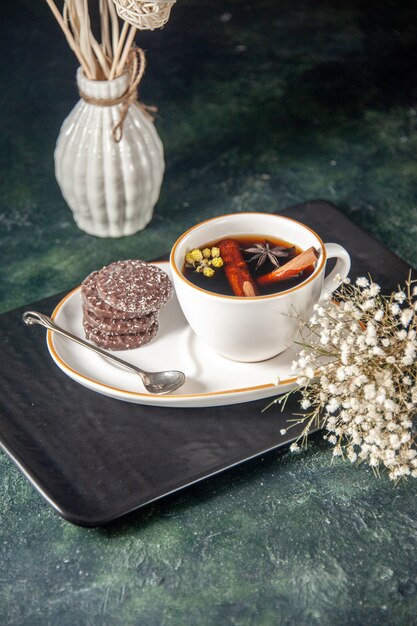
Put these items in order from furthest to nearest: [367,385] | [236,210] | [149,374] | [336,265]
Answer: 1. [236,210]
2. [336,265]
3. [149,374]
4. [367,385]

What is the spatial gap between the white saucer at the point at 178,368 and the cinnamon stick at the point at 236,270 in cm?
10

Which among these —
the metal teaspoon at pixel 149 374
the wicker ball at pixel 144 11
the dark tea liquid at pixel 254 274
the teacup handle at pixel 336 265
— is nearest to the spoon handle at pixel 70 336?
A: the metal teaspoon at pixel 149 374

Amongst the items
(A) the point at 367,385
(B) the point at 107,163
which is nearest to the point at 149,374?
(A) the point at 367,385

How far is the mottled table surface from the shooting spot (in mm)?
948

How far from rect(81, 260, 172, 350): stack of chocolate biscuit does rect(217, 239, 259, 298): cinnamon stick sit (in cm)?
8

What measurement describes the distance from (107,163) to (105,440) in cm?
59

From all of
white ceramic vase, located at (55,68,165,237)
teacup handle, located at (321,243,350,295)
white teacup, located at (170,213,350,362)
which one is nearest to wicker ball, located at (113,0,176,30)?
white ceramic vase, located at (55,68,165,237)

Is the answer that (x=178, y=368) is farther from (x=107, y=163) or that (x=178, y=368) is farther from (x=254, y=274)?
(x=107, y=163)

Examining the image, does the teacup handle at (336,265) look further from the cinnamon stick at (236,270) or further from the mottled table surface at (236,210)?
the mottled table surface at (236,210)

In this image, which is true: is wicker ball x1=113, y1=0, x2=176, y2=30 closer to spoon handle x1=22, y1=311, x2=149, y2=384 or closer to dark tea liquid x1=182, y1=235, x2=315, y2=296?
dark tea liquid x1=182, y1=235, x2=315, y2=296

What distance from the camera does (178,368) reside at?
3.77 feet

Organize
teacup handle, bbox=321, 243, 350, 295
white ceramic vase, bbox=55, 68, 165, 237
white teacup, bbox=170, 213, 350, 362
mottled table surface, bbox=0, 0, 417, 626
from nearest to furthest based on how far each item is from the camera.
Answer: mottled table surface, bbox=0, 0, 417, 626 < white teacup, bbox=170, 213, 350, 362 < teacup handle, bbox=321, 243, 350, 295 < white ceramic vase, bbox=55, 68, 165, 237

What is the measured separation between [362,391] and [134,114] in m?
0.70

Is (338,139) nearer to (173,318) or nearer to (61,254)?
(61,254)
